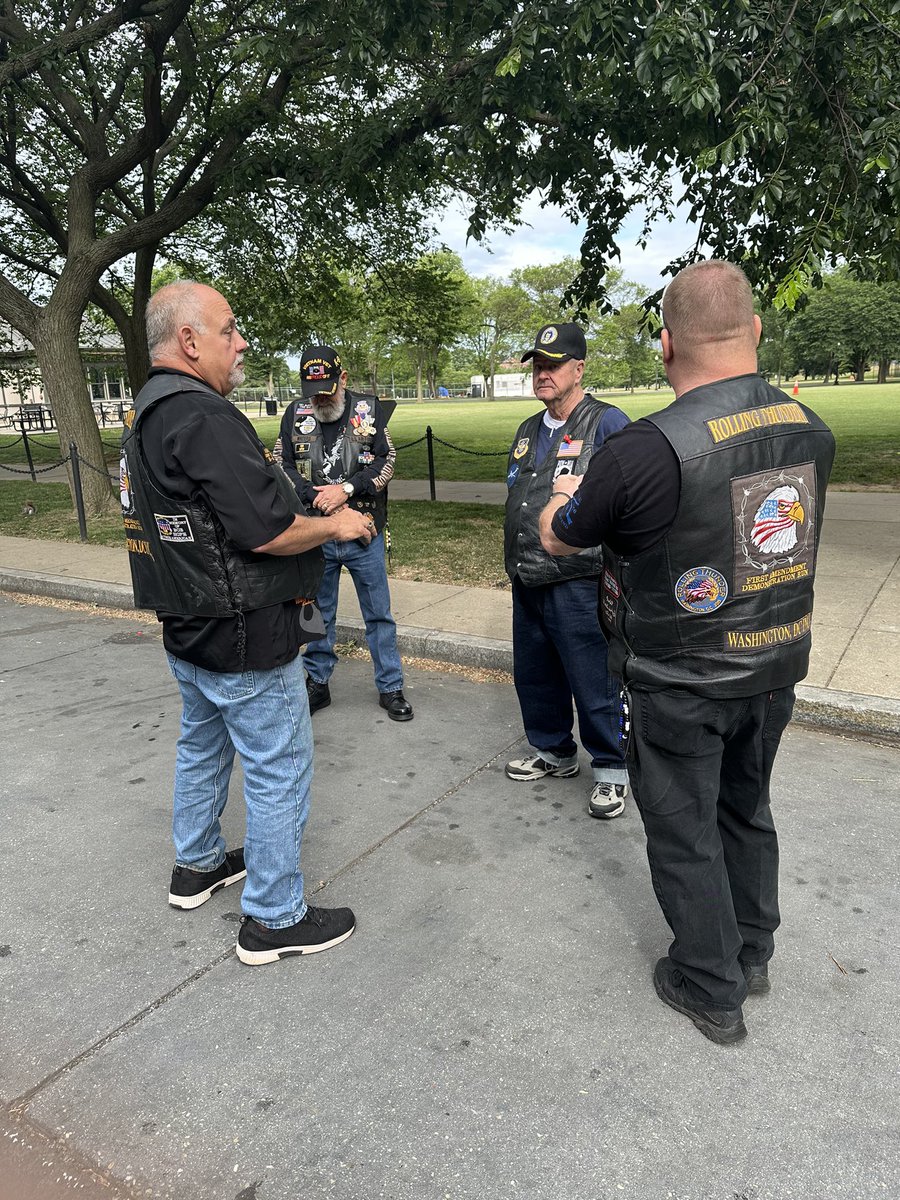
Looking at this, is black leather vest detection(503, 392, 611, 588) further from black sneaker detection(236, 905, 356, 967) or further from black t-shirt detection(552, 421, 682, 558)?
black sneaker detection(236, 905, 356, 967)

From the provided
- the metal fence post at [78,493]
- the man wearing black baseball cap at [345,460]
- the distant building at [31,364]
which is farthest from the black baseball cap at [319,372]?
the distant building at [31,364]

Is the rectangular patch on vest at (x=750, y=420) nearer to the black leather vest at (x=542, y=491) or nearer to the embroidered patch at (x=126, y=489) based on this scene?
the black leather vest at (x=542, y=491)

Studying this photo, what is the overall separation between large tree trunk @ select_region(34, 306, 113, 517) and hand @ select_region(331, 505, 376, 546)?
9.79 metres

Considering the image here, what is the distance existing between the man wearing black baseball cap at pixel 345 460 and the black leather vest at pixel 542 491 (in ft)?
3.82

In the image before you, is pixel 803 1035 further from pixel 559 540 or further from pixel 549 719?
pixel 549 719

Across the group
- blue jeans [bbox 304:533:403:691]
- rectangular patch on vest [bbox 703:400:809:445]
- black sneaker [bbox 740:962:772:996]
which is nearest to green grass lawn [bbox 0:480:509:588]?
blue jeans [bbox 304:533:403:691]

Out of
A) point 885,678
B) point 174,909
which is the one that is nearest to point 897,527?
point 885,678

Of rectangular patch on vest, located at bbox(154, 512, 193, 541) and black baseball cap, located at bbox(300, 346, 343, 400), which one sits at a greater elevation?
black baseball cap, located at bbox(300, 346, 343, 400)

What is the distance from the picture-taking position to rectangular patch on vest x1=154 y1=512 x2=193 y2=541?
2414mm

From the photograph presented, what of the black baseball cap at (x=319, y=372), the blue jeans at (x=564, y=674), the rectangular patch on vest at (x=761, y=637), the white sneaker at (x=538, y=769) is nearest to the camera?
the rectangular patch on vest at (x=761, y=637)

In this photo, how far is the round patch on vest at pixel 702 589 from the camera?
2.04m

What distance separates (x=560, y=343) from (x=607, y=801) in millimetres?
1951

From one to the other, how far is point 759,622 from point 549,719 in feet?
6.33

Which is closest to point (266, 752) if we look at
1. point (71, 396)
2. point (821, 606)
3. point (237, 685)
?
point (237, 685)
